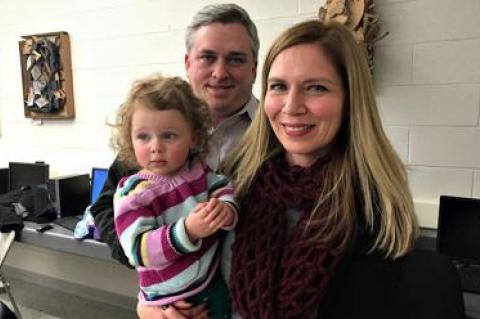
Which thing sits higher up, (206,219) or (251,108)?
(251,108)

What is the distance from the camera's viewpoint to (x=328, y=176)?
3.25 ft

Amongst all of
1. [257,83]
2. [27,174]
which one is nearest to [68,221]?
[27,174]

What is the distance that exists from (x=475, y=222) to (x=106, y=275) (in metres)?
2.71

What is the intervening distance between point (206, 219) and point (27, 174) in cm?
294

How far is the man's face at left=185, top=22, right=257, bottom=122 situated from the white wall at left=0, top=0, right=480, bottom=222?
1.03m

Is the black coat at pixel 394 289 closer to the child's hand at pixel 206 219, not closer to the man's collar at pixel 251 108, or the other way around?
the child's hand at pixel 206 219

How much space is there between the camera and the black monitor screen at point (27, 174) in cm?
333

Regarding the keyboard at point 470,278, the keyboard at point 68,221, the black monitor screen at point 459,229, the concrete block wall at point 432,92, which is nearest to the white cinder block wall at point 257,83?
the concrete block wall at point 432,92

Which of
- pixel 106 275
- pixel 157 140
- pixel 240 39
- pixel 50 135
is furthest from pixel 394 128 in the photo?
pixel 50 135

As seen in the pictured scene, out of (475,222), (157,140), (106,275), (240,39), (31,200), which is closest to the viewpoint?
(157,140)

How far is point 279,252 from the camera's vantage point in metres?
0.97

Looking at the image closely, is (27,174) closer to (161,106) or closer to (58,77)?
(58,77)

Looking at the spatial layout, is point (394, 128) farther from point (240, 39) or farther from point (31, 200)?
point (31, 200)

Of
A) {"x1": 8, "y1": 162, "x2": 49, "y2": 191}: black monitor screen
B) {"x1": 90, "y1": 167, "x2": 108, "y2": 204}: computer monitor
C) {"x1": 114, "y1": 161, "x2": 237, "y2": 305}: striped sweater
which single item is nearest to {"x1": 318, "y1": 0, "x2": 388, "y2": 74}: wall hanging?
{"x1": 114, "y1": 161, "x2": 237, "y2": 305}: striped sweater
